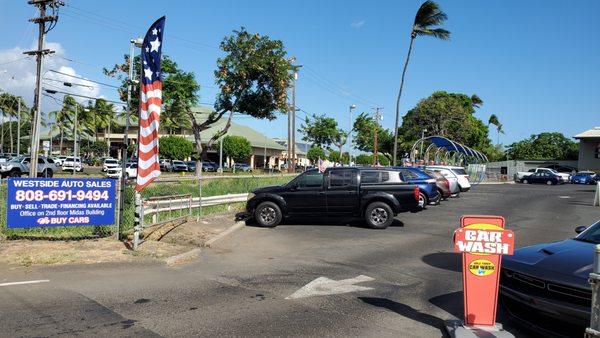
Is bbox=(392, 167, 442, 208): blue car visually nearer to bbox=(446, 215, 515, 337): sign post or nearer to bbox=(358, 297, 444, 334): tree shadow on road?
bbox=(358, 297, 444, 334): tree shadow on road

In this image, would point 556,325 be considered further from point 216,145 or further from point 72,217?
point 216,145

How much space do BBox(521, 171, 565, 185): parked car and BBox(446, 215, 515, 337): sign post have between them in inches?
1958

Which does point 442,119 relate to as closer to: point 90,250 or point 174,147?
point 174,147

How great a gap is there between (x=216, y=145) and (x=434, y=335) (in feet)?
222

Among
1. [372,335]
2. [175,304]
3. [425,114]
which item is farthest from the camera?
[425,114]

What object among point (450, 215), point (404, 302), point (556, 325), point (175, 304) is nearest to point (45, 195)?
point (175, 304)

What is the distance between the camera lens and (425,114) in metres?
60.9

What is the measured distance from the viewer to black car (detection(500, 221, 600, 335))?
179 inches

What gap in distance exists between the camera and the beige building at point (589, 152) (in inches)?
2443

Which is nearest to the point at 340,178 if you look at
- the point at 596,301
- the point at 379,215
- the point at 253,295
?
the point at 379,215

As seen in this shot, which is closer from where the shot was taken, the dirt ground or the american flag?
the dirt ground

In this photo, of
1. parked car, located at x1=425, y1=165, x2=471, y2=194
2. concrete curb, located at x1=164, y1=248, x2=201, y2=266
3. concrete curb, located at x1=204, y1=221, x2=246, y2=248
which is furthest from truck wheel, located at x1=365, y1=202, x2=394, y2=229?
parked car, located at x1=425, y1=165, x2=471, y2=194

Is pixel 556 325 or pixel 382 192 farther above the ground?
pixel 382 192

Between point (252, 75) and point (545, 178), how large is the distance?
33.6 metres
